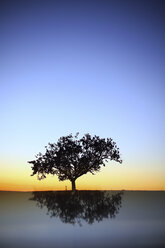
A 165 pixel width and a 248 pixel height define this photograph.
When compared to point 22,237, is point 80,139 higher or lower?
higher

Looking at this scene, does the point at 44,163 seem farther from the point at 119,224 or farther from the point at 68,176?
the point at 119,224

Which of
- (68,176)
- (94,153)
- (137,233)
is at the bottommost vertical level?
(137,233)

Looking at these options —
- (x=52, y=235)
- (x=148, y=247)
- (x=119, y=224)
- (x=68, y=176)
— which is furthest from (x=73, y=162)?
(x=148, y=247)

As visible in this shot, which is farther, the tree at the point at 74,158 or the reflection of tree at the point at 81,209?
the tree at the point at 74,158

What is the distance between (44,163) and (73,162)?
508cm

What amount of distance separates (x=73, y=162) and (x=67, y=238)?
29216 mm

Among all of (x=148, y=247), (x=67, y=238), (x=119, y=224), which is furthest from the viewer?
(x=119, y=224)

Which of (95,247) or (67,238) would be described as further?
(67,238)

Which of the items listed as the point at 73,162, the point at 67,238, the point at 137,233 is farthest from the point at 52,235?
the point at 73,162

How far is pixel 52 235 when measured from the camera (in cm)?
1208

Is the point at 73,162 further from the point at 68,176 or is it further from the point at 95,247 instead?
the point at 95,247

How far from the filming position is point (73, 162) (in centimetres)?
4056

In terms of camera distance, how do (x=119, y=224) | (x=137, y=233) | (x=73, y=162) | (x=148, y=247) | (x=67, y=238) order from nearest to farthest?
(x=148, y=247), (x=67, y=238), (x=137, y=233), (x=119, y=224), (x=73, y=162)

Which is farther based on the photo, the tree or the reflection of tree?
the tree
